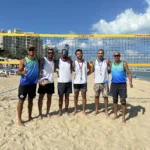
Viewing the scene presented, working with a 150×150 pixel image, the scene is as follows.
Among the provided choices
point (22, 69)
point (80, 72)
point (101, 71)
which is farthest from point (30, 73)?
point (101, 71)

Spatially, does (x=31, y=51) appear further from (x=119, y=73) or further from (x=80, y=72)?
(x=119, y=73)

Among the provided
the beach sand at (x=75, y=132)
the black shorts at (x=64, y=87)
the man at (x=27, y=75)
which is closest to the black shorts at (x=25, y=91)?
the man at (x=27, y=75)

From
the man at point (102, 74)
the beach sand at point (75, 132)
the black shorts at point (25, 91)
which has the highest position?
the man at point (102, 74)

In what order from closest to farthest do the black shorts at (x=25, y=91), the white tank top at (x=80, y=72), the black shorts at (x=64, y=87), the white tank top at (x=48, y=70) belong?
the black shorts at (x=25, y=91)
the white tank top at (x=48, y=70)
the black shorts at (x=64, y=87)
the white tank top at (x=80, y=72)

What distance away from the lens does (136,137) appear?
4.43 meters

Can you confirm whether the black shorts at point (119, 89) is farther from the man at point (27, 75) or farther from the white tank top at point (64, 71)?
the man at point (27, 75)

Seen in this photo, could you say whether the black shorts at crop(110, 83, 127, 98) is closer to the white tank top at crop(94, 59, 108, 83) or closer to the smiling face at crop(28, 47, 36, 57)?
the white tank top at crop(94, 59, 108, 83)

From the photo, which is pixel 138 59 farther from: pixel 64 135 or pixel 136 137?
pixel 64 135

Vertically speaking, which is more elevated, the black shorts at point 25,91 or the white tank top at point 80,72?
the white tank top at point 80,72

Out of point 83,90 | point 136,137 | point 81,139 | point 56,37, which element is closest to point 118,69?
point 83,90

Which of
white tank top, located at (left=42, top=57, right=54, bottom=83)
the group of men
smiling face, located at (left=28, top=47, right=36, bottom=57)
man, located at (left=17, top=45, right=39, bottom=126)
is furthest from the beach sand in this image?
smiling face, located at (left=28, top=47, right=36, bottom=57)

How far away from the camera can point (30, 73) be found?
4.75 m

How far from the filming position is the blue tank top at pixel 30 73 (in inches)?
186

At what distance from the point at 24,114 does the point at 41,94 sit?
80 centimetres
